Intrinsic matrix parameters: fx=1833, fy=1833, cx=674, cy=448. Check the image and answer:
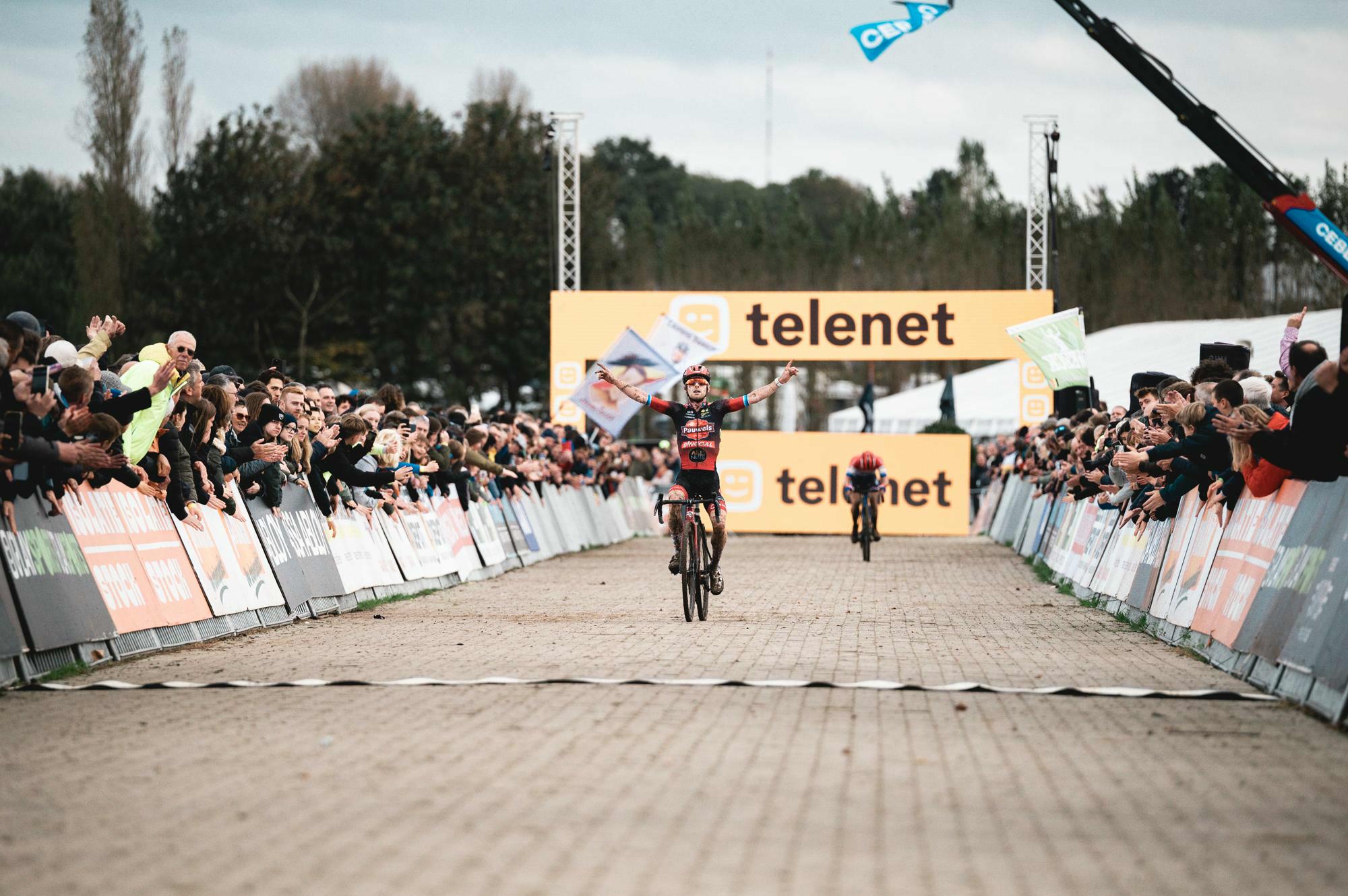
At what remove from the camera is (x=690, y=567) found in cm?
1531

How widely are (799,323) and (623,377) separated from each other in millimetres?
8035

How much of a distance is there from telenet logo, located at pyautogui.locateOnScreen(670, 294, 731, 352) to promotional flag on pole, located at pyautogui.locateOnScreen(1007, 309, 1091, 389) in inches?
505

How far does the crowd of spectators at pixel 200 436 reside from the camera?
10328 mm

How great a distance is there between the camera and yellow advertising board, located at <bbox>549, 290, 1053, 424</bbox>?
3884 cm

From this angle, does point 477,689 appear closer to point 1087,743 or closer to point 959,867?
point 1087,743

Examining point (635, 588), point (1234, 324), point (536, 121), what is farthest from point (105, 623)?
point (536, 121)

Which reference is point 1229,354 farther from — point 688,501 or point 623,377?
point 623,377

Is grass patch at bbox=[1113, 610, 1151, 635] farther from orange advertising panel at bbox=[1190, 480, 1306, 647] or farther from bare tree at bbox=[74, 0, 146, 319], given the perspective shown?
bare tree at bbox=[74, 0, 146, 319]

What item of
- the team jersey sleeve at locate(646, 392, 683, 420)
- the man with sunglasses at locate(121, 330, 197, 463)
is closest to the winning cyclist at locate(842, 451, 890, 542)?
the team jersey sleeve at locate(646, 392, 683, 420)

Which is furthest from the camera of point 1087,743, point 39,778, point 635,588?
point 635,588

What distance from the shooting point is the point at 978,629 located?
1475 cm

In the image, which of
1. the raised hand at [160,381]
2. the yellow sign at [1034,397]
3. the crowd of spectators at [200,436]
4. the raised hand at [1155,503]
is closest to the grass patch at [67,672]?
the crowd of spectators at [200,436]

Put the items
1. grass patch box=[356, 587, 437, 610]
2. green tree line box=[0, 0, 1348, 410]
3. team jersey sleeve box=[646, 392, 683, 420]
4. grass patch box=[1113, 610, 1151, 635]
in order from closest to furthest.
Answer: grass patch box=[1113, 610, 1151, 635] → team jersey sleeve box=[646, 392, 683, 420] → grass patch box=[356, 587, 437, 610] → green tree line box=[0, 0, 1348, 410]

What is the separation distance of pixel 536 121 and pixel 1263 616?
60964 millimetres
